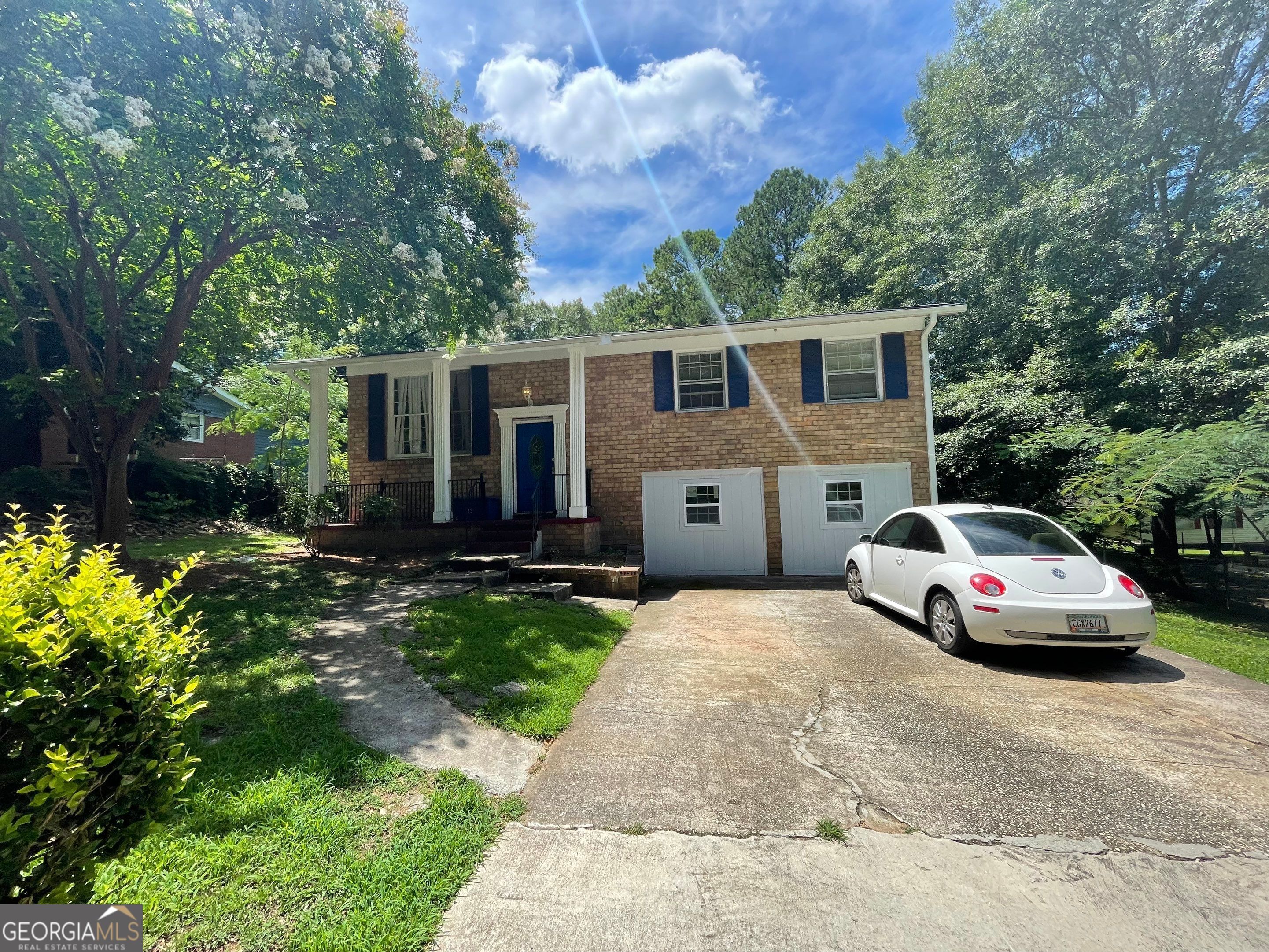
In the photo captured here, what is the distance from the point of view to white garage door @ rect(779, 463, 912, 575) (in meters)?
10.1

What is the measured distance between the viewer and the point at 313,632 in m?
5.28

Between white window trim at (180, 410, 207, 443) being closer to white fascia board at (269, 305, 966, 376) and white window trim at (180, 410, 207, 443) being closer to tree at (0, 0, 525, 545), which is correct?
tree at (0, 0, 525, 545)

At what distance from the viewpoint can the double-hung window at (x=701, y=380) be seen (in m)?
10.9

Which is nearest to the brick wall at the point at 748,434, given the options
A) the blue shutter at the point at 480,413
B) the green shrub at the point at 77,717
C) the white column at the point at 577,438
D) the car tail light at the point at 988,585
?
the white column at the point at 577,438

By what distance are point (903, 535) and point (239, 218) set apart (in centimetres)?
945

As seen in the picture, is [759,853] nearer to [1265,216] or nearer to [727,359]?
[727,359]

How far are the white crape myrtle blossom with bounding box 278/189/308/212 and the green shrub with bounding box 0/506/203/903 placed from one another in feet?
20.6

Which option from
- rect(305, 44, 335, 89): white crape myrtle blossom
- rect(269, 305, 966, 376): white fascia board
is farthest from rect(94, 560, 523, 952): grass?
rect(269, 305, 966, 376): white fascia board

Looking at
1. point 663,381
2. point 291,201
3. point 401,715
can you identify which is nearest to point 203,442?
point 291,201

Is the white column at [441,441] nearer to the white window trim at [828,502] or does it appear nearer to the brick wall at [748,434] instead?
the brick wall at [748,434]

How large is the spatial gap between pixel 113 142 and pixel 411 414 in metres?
6.58

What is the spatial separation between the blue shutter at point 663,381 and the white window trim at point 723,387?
0.06m

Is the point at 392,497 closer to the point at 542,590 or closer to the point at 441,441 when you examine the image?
the point at 441,441

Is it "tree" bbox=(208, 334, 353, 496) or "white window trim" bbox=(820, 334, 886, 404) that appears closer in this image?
"white window trim" bbox=(820, 334, 886, 404)
